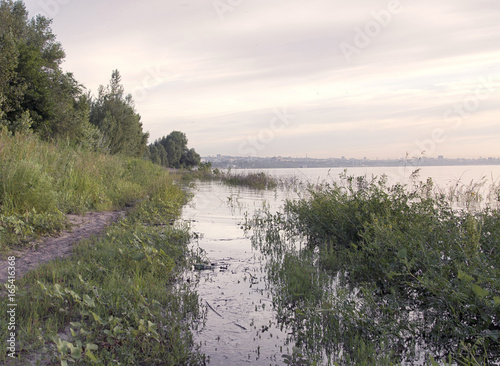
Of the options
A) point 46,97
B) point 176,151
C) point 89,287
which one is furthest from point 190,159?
point 89,287

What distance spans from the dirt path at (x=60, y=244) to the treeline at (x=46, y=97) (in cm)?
567

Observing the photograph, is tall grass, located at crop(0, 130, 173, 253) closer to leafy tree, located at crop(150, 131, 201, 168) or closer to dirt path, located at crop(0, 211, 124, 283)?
dirt path, located at crop(0, 211, 124, 283)

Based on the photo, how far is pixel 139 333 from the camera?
3.47 meters

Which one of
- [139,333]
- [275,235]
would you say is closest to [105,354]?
[139,333]

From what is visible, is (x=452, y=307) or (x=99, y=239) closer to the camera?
(x=452, y=307)

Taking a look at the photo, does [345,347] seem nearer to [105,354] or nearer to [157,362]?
[157,362]

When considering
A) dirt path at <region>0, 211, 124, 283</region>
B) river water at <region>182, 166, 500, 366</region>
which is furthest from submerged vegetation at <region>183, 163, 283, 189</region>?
river water at <region>182, 166, 500, 366</region>

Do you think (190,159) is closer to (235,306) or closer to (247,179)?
(247,179)

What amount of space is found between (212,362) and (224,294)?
69.9 inches

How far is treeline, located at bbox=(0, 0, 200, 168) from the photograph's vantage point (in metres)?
18.8

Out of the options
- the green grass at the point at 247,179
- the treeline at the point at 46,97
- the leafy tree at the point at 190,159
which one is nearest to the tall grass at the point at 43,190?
the treeline at the point at 46,97

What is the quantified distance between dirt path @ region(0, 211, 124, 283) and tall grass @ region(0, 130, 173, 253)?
0.91ft

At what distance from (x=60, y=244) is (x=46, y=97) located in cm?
1874

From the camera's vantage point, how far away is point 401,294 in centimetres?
448
